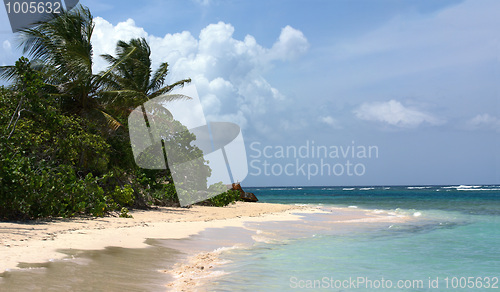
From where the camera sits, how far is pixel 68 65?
15.1 m

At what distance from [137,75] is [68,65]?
276 inches

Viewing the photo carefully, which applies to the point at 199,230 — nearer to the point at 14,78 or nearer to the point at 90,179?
the point at 90,179

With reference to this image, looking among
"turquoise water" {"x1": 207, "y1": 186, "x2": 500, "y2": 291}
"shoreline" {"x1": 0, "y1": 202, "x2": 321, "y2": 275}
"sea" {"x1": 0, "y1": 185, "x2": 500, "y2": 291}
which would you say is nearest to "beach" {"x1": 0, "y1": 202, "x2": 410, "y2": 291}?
"shoreline" {"x1": 0, "y1": 202, "x2": 321, "y2": 275}

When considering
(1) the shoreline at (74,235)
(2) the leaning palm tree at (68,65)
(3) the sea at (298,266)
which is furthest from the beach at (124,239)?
(2) the leaning palm tree at (68,65)

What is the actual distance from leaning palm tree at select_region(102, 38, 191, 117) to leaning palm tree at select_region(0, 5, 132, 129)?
1.41m

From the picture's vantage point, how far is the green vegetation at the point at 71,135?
32.9 ft

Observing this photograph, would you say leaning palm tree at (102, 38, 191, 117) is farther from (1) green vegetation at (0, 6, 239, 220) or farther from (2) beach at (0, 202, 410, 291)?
(2) beach at (0, 202, 410, 291)

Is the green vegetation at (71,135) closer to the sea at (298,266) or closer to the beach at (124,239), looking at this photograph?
the beach at (124,239)

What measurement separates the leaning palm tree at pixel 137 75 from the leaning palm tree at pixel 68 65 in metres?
1.41

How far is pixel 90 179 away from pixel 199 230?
3820 millimetres

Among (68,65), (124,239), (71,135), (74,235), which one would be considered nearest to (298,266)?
(124,239)

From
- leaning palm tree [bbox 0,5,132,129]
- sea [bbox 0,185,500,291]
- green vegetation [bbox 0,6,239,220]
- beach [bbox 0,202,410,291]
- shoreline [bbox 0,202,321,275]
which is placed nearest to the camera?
sea [bbox 0,185,500,291]

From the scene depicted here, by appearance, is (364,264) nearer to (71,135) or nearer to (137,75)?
(71,135)

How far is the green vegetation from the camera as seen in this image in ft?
32.9
